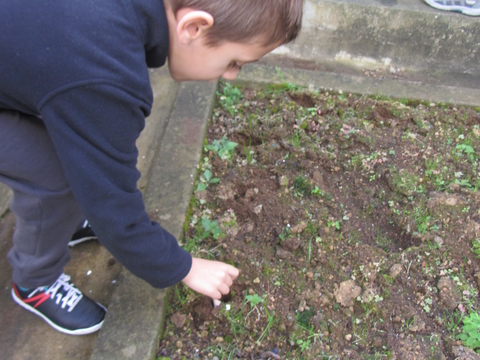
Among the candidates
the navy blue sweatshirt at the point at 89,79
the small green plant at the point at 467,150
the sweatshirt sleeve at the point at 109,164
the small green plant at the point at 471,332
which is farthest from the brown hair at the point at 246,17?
the small green plant at the point at 467,150

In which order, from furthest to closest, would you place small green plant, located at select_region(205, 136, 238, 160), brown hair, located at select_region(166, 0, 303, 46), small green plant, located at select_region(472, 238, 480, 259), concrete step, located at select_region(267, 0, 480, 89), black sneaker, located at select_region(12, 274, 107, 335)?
1. concrete step, located at select_region(267, 0, 480, 89)
2. small green plant, located at select_region(205, 136, 238, 160)
3. small green plant, located at select_region(472, 238, 480, 259)
4. black sneaker, located at select_region(12, 274, 107, 335)
5. brown hair, located at select_region(166, 0, 303, 46)

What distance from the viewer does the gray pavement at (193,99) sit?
1.51 meters

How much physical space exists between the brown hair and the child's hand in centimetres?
74

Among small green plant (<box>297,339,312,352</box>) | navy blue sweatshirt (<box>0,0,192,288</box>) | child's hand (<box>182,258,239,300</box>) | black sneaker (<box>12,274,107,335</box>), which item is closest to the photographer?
navy blue sweatshirt (<box>0,0,192,288</box>)

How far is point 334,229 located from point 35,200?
4.06 feet

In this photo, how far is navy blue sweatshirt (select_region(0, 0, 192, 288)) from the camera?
0.91 m

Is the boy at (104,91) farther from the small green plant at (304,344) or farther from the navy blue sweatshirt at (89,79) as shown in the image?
the small green plant at (304,344)

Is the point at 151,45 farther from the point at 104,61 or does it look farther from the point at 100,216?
the point at 100,216

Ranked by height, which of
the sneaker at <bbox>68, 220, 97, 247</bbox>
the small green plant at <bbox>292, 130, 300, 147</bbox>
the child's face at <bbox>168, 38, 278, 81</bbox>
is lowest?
the sneaker at <bbox>68, 220, 97, 247</bbox>

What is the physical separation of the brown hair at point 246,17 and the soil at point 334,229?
94 cm

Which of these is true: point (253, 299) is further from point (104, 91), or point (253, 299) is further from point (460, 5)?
point (460, 5)

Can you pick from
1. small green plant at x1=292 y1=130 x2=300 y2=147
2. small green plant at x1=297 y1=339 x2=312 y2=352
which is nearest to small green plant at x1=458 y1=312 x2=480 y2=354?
small green plant at x1=297 y1=339 x2=312 y2=352

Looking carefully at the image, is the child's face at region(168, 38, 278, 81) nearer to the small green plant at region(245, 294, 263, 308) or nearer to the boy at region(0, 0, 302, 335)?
the boy at region(0, 0, 302, 335)

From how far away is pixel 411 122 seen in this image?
230 centimetres
